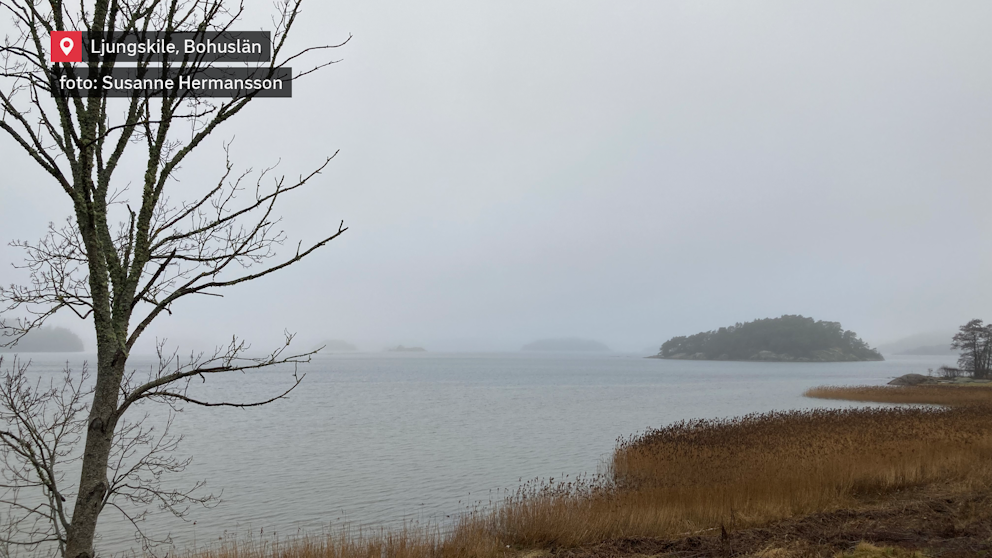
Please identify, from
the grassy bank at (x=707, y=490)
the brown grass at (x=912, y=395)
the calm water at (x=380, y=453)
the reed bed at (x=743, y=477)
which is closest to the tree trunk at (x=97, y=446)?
the grassy bank at (x=707, y=490)

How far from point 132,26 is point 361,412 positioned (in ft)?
149

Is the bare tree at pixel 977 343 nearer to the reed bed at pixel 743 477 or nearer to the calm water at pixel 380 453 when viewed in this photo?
the calm water at pixel 380 453

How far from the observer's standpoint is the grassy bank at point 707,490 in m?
11.1

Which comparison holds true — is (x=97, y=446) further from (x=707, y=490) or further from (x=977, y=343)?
(x=977, y=343)

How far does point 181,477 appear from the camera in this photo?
22875 millimetres

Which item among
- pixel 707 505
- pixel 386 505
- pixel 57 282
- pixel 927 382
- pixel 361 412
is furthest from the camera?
pixel 927 382

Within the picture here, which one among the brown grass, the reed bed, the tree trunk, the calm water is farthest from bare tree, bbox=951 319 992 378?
the tree trunk

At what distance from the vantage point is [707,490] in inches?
A: 570

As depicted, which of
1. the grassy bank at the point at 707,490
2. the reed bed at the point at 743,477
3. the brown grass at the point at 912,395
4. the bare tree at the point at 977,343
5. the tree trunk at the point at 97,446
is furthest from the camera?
the bare tree at the point at 977,343

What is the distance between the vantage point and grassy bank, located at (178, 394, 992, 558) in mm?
11078

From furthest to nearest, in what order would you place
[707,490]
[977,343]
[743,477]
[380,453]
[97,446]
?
[977,343], [380,453], [743,477], [707,490], [97,446]

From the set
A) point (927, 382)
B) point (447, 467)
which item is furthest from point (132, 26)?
point (927, 382)

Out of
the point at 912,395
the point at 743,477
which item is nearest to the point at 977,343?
the point at 912,395

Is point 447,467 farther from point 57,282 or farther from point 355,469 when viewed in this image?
point 57,282
